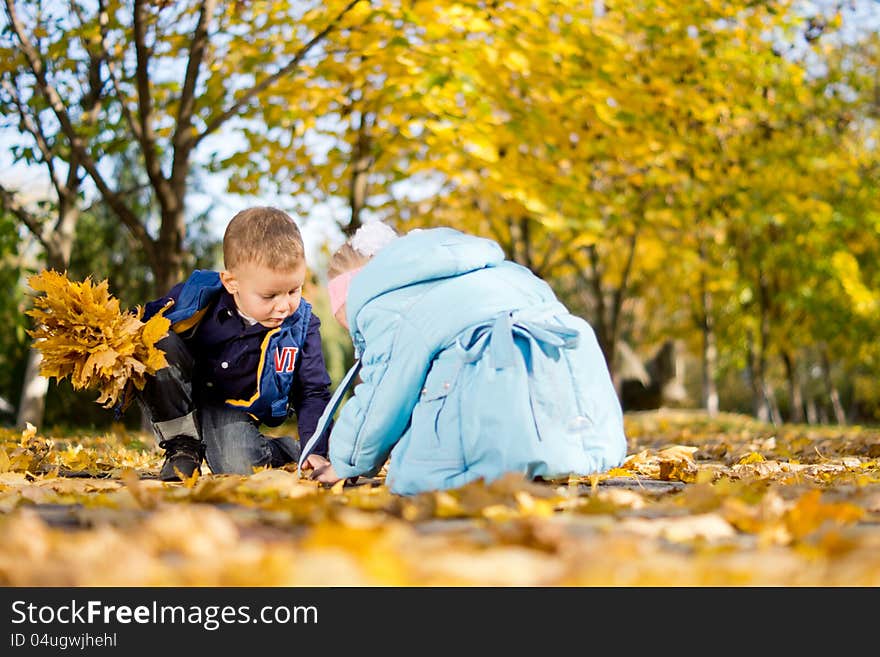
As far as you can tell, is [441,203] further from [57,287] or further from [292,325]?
[57,287]

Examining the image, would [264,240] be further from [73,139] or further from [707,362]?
[707,362]

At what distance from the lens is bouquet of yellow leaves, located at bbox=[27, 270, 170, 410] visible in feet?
10.1

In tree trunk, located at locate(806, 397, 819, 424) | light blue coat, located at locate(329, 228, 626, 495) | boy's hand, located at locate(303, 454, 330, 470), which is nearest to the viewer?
light blue coat, located at locate(329, 228, 626, 495)

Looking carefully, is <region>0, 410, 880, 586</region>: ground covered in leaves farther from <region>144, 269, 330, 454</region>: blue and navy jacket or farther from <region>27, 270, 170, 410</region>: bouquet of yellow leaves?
<region>144, 269, 330, 454</region>: blue and navy jacket

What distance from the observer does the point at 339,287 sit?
3.18 m

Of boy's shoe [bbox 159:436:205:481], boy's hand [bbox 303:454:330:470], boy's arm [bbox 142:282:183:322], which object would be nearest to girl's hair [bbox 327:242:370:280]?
boy's hand [bbox 303:454:330:470]

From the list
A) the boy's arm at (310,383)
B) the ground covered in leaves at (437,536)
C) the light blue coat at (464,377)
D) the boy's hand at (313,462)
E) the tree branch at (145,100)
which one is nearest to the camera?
the ground covered in leaves at (437,536)

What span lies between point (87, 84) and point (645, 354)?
1955cm

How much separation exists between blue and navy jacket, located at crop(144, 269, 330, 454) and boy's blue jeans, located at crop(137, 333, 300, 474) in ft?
0.23

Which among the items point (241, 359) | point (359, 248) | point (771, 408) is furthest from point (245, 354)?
point (771, 408)

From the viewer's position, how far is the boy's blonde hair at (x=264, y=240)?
330cm

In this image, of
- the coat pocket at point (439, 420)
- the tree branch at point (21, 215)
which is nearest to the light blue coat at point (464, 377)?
the coat pocket at point (439, 420)

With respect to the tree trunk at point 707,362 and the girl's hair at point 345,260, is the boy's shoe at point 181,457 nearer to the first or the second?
the girl's hair at point 345,260
